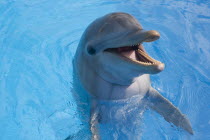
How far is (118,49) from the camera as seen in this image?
396cm

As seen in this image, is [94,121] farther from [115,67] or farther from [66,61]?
[66,61]

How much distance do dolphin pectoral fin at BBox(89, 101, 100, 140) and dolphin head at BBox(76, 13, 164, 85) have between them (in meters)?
0.66

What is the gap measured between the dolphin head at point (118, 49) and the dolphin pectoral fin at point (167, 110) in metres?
0.98

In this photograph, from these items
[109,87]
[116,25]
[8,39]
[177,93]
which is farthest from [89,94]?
[8,39]

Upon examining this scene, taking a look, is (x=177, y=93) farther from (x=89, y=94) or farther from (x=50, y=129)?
(x=50, y=129)

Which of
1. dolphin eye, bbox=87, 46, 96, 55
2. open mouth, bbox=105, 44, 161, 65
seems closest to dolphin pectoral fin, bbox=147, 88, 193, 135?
open mouth, bbox=105, 44, 161, 65

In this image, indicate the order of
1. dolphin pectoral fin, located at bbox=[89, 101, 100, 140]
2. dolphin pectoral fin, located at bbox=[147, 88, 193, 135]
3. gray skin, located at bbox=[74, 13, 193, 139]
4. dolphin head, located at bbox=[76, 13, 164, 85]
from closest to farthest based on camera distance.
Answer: dolphin head, located at bbox=[76, 13, 164, 85]
gray skin, located at bbox=[74, 13, 193, 139]
dolphin pectoral fin, located at bbox=[89, 101, 100, 140]
dolphin pectoral fin, located at bbox=[147, 88, 193, 135]

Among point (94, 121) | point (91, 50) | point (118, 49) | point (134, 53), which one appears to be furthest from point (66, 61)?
point (134, 53)

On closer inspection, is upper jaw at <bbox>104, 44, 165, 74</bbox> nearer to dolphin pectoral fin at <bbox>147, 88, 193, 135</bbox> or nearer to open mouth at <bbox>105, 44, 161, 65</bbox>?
open mouth at <bbox>105, 44, 161, 65</bbox>

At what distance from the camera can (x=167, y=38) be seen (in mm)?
8406

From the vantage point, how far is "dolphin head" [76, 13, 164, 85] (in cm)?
334

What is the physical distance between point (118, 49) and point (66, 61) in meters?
3.96

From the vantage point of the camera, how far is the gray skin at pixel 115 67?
3.45m

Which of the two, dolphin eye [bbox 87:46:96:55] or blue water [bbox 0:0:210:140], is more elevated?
dolphin eye [bbox 87:46:96:55]
